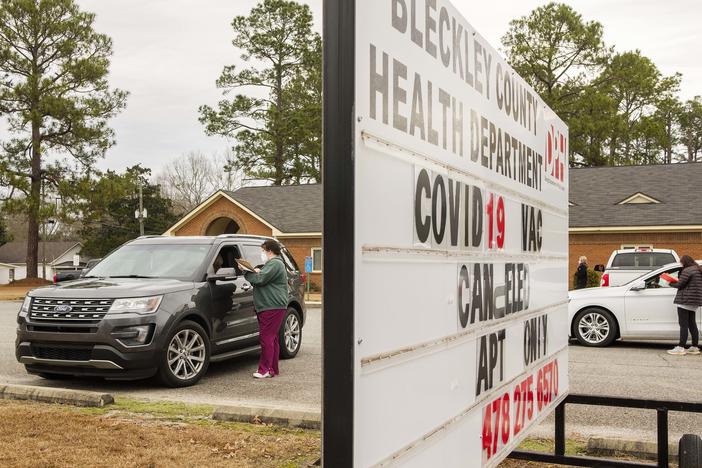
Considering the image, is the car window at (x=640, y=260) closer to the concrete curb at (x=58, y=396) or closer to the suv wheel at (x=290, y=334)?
the suv wheel at (x=290, y=334)

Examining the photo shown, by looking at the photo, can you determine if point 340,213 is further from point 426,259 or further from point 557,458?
point 557,458

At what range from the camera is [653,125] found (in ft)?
164

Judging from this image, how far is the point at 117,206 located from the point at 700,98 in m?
51.4

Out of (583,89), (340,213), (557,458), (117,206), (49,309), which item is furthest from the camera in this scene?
(117,206)

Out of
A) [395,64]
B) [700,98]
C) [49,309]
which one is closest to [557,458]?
[395,64]

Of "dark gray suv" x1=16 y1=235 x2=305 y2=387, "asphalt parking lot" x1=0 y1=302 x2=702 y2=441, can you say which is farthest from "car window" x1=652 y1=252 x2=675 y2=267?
"dark gray suv" x1=16 y1=235 x2=305 y2=387

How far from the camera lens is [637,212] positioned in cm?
3306

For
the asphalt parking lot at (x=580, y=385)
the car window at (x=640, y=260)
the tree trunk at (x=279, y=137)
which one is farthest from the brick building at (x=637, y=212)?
the tree trunk at (x=279, y=137)

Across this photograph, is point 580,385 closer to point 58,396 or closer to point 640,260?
point 58,396

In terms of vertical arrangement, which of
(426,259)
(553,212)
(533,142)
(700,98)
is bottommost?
(426,259)

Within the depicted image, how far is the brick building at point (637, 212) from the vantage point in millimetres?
31391

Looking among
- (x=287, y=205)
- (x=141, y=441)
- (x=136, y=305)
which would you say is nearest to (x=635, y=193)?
(x=287, y=205)

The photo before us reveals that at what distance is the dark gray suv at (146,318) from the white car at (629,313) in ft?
22.0

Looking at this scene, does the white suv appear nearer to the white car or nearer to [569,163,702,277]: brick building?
the white car
